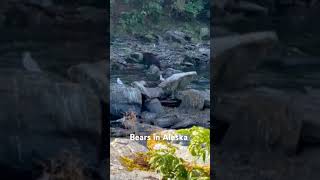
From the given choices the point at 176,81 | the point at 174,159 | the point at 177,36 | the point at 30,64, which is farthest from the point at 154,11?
the point at 174,159

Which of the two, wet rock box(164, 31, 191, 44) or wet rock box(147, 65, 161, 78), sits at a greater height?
wet rock box(164, 31, 191, 44)

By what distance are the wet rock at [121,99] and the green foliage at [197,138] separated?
15.1 inches

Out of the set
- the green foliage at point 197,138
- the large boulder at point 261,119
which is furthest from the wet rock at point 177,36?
the green foliage at point 197,138

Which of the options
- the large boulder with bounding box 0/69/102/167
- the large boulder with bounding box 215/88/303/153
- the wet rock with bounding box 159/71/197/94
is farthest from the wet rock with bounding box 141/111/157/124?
the large boulder with bounding box 215/88/303/153

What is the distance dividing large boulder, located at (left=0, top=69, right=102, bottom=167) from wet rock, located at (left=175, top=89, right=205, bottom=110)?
1.95 feet

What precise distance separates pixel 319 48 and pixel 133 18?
4.19 feet

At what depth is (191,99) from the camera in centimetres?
442

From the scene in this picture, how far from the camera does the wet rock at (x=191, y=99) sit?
14.3 feet

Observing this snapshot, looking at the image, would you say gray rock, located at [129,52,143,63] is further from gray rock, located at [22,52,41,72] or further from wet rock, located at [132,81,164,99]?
gray rock, located at [22,52,41,72]

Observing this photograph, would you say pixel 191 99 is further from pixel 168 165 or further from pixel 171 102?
pixel 168 165

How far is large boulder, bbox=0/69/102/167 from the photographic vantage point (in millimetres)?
4348

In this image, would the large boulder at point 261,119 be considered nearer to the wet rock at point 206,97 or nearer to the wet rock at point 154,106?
the wet rock at point 206,97

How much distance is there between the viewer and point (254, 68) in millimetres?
4281

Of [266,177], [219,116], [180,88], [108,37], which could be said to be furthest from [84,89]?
[266,177]
